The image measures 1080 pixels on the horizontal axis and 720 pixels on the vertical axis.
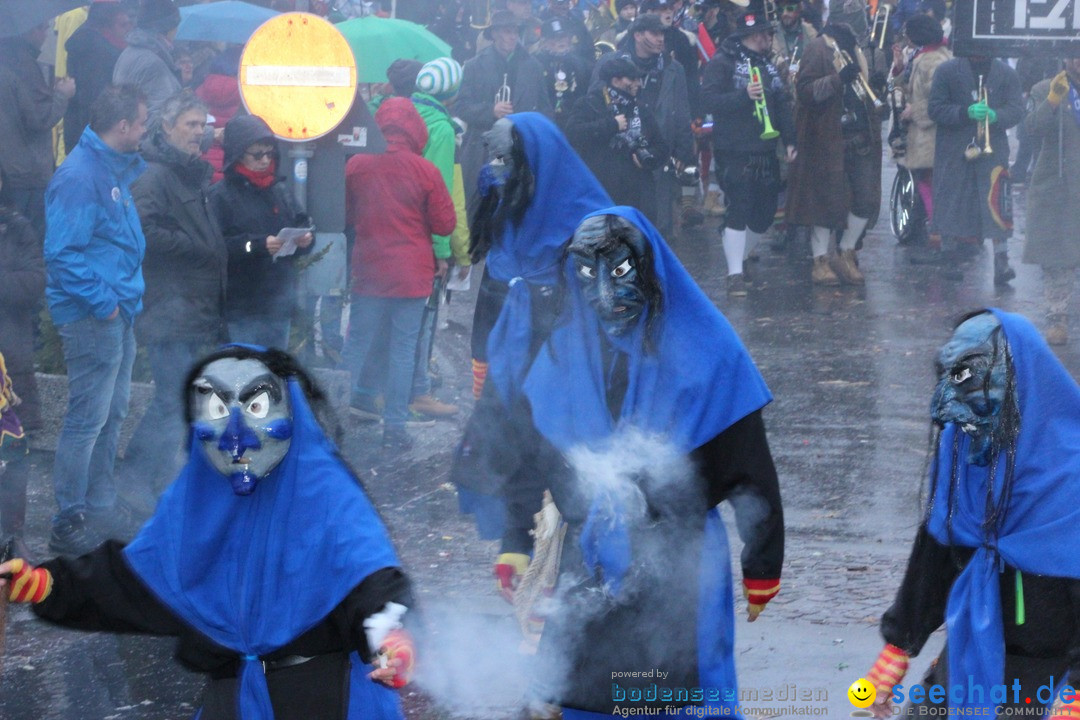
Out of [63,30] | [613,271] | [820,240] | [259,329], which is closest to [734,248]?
[820,240]

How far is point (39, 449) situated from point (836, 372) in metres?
5.02

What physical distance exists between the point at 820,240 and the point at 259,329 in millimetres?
6209

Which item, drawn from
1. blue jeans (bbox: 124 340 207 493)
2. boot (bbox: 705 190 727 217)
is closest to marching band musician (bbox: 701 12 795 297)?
boot (bbox: 705 190 727 217)

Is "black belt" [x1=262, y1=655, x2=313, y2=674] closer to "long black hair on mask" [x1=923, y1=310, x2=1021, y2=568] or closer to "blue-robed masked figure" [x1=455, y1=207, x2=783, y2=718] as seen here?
"blue-robed masked figure" [x1=455, y1=207, x2=783, y2=718]

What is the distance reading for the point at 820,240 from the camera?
41.5 ft

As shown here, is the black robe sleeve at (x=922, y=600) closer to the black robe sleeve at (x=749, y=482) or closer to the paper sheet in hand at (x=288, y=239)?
the black robe sleeve at (x=749, y=482)

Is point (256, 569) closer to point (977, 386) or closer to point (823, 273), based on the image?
point (977, 386)

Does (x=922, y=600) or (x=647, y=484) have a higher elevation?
(x=647, y=484)

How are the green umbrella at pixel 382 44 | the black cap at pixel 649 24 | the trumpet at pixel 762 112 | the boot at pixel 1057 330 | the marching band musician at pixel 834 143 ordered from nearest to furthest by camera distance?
the boot at pixel 1057 330 < the green umbrella at pixel 382 44 < the trumpet at pixel 762 112 < the black cap at pixel 649 24 < the marching band musician at pixel 834 143

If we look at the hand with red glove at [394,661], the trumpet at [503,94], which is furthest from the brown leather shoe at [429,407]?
the hand with red glove at [394,661]

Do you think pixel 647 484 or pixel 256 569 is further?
pixel 647 484

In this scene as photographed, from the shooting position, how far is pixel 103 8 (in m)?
10.3

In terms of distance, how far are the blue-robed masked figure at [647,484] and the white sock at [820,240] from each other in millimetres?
8744

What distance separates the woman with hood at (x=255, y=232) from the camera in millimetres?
7410
